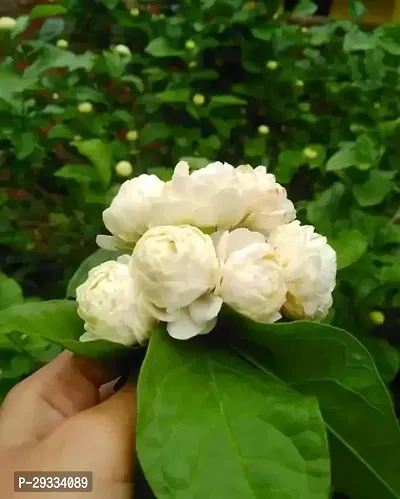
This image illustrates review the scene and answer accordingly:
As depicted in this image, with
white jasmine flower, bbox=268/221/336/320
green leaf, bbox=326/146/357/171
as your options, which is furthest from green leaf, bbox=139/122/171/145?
white jasmine flower, bbox=268/221/336/320

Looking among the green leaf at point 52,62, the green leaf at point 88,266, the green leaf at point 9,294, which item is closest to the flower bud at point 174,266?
the green leaf at point 88,266

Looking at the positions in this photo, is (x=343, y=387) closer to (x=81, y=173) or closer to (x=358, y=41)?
(x=81, y=173)

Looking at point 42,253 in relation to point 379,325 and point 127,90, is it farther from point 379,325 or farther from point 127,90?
point 379,325

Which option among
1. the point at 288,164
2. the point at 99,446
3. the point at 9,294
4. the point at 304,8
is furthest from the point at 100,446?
the point at 304,8

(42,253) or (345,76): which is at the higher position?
(345,76)

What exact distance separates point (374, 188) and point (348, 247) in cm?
15

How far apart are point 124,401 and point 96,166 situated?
0.33m

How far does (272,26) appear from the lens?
877mm

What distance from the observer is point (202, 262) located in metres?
0.34

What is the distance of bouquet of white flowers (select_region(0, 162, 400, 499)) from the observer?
1.05 ft

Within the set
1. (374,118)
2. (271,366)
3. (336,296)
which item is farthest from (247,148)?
(271,366)

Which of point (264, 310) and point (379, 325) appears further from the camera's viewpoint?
point (379, 325)

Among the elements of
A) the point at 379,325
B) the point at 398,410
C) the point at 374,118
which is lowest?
the point at 398,410

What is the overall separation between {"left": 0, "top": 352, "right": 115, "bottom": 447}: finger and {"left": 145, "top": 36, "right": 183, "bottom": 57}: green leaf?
45cm
